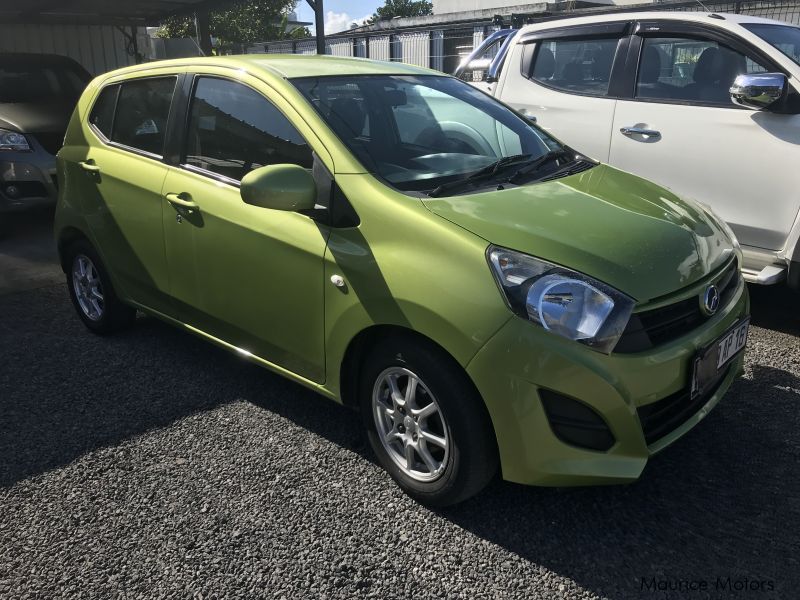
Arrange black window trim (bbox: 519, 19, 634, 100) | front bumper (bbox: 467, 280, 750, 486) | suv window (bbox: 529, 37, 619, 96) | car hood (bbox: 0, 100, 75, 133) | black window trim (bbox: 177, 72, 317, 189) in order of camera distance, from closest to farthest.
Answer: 1. front bumper (bbox: 467, 280, 750, 486)
2. black window trim (bbox: 177, 72, 317, 189)
3. black window trim (bbox: 519, 19, 634, 100)
4. suv window (bbox: 529, 37, 619, 96)
5. car hood (bbox: 0, 100, 75, 133)

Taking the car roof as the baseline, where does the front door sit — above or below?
below

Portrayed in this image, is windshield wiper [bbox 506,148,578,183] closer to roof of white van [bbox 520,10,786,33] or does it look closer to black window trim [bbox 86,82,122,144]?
roof of white van [bbox 520,10,786,33]

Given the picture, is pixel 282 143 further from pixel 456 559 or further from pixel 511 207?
pixel 456 559

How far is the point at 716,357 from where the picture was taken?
8.63 feet

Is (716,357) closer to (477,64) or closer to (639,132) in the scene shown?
(639,132)

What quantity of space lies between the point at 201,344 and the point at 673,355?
2917 mm

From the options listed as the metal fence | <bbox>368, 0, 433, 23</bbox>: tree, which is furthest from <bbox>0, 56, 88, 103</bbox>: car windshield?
<bbox>368, 0, 433, 23</bbox>: tree

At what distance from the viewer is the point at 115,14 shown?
11.8 metres

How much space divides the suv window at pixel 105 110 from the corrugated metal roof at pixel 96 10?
23.6 feet

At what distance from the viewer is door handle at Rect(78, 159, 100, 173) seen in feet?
13.1

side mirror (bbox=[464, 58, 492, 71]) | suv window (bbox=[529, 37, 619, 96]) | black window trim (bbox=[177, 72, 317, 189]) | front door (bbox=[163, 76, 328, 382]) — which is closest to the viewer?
front door (bbox=[163, 76, 328, 382])

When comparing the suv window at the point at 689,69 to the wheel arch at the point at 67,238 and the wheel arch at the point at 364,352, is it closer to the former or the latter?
the wheel arch at the point at 364,352

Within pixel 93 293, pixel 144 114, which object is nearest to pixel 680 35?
pixel 144 114

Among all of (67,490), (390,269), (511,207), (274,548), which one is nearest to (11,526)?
(67,490)
